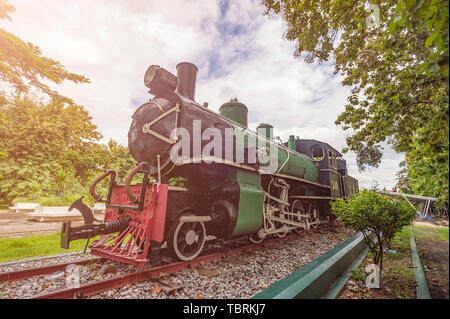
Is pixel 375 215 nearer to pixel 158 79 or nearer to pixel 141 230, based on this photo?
pixel 141 230

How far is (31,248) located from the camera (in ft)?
15.6

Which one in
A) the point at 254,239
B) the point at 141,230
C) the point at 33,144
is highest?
the point at 33,144

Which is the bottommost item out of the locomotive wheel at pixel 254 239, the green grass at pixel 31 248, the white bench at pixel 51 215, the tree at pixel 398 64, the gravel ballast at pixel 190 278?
the gravel ballast at pixel 190 278

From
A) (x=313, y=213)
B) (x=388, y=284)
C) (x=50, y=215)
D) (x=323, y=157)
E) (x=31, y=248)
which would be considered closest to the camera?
(x=388, y=284)

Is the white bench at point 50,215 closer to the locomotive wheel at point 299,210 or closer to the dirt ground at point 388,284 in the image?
the locomotive wheel at point 299,210

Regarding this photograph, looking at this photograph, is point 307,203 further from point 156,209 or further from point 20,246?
point 20,246

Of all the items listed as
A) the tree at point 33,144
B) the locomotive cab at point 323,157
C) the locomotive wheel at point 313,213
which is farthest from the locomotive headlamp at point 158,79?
the tree at point 33,144

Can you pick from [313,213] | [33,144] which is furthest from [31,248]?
[33,144]

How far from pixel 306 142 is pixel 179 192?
6807 mm

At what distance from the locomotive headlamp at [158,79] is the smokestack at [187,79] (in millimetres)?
390

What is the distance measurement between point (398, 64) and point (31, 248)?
8701 mm

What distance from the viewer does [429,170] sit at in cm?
207

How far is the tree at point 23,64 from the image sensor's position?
17.1 ft

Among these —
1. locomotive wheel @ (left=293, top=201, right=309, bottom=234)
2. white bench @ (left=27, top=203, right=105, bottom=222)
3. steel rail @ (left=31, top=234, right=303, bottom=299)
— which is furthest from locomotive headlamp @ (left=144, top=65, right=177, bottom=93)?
white bench @ (left=27, top=203, right=105, bottom=222)
